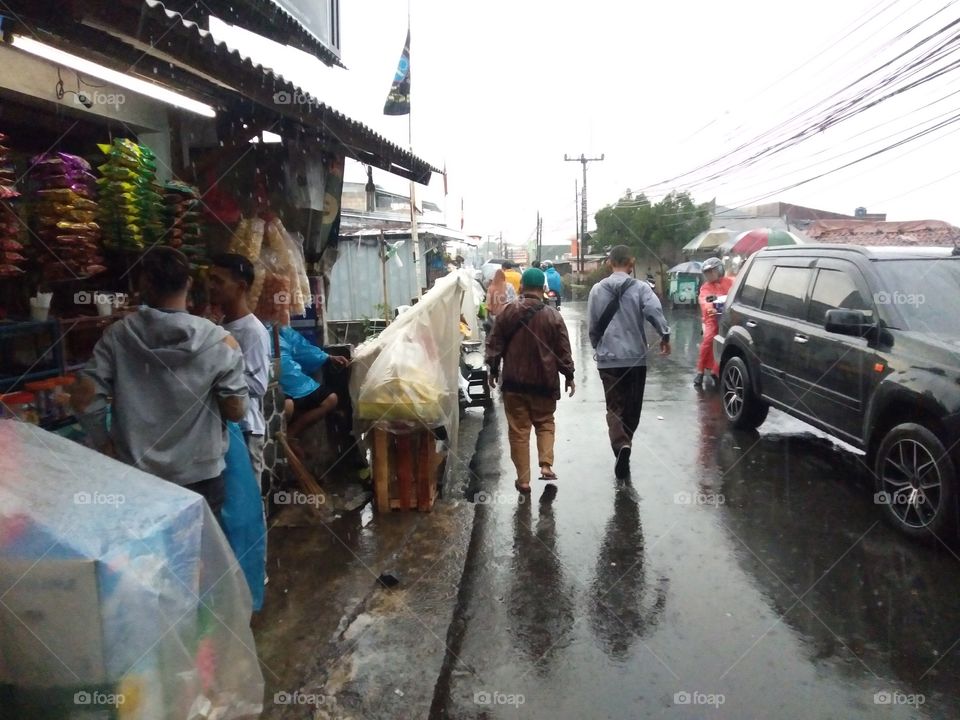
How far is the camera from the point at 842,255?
5.75m

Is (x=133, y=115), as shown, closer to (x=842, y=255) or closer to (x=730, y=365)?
(x=842, y=255)

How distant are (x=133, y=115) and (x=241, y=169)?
0.83m

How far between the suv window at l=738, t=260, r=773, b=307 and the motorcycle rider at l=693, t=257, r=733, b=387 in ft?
6.66

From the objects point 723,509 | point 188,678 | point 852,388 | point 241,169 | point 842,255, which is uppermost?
point 241,169

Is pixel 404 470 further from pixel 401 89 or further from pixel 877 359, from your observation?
pixel 401 89

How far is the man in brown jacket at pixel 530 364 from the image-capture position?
17.9 feet

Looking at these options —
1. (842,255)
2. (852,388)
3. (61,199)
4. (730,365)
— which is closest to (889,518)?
(852,388)

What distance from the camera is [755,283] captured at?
7379 millimetres

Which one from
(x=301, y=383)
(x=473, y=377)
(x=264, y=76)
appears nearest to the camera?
(x=264, y=76)

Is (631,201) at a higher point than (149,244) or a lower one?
higher

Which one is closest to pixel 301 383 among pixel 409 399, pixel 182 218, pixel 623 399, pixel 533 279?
pixel 409 399

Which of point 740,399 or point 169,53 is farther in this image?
point 740,399

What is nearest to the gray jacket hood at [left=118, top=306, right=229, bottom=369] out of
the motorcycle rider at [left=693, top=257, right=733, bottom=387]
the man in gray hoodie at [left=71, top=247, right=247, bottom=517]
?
the man in gray hoodie at [left=71, top=247, right=247, bottom=517]

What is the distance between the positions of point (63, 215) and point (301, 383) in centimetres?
216
